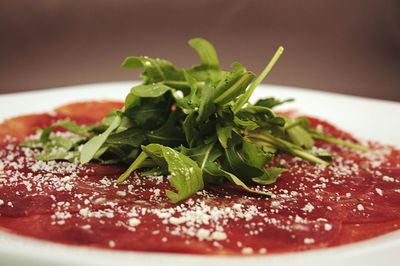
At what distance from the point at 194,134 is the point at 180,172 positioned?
0.36 meters

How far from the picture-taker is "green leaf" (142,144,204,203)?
188 centimetres

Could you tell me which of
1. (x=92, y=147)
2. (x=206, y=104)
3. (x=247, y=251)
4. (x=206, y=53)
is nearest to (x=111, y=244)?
(x=247, y=251)

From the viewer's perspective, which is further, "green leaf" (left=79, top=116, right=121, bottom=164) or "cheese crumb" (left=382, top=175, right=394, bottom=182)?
"cheese crumb" (left=382, top=175, right=394, bottom=182)

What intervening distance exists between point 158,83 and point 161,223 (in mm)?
801

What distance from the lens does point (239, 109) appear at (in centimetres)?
229

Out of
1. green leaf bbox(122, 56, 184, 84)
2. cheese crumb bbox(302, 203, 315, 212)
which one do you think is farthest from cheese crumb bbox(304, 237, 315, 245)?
green leaf bbox(122, 56, 184, 84)

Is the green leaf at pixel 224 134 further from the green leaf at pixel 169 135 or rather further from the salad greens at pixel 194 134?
the green leaf at pixel 169 135

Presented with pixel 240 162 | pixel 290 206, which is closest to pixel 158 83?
pixel 240 162

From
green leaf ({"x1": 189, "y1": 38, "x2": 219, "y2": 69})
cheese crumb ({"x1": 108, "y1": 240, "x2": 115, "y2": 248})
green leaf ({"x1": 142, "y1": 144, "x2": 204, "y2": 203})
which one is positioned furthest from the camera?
green leaf ({"x1": 189, "y1": 38, "x2": 219, "y2": 69})

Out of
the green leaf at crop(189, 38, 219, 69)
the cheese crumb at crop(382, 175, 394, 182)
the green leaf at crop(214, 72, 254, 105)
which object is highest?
the green leaf at crop(189, 38, 219, 69)

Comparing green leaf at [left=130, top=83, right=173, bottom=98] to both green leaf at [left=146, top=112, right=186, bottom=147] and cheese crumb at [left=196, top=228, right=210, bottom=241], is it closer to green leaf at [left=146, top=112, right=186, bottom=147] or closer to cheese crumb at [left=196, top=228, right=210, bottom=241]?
green leaf at [left=146, top=112, right=186, bottom=147]

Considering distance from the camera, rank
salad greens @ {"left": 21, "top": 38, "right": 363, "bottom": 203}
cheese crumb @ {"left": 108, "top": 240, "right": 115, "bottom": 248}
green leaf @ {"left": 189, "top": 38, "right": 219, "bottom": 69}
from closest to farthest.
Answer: cheese crumb @ {"left": 108, "top": 240, "right": 115, "bottom": 248} → salad greens @ {"left": 21, "top": 38, "right": 363, "bottom": 203} → green leaf @ {"left": 189, "top": 38, "right": 219, "bottom": 69}

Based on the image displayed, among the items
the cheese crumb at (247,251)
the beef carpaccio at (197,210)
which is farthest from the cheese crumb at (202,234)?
the cheese crumb at (247,251)

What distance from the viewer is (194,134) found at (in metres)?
2.26
